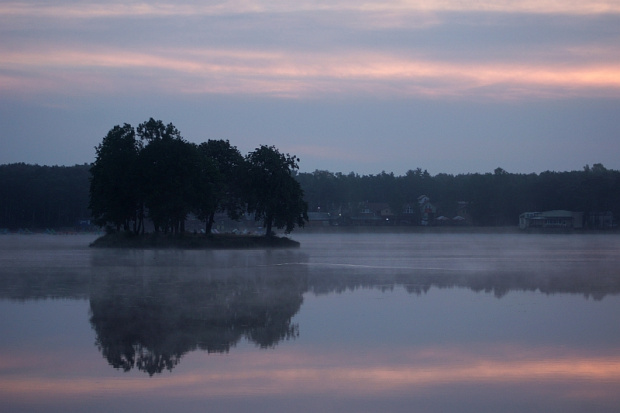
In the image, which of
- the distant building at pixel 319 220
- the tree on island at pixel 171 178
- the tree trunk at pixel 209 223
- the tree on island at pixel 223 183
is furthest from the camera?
the distant building at pixel 319 220

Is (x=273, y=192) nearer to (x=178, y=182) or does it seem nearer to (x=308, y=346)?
(x=178, y=182)

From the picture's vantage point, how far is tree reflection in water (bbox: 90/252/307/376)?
15461 mm

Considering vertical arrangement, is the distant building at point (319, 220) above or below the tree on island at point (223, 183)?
below

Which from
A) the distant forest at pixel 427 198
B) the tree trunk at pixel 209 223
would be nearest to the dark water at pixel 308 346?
the tree trunk at pixel 209 223

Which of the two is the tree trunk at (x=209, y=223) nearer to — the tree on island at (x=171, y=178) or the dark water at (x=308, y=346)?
the tree on island at (x=171, y=178)

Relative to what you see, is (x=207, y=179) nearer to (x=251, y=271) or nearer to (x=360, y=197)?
(x=251, y=271)

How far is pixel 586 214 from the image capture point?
470 feet

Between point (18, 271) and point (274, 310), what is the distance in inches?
728

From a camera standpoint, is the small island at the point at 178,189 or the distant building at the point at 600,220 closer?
the small island at the point at 178,189

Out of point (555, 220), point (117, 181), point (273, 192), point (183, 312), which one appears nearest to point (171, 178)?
point (117, 181)

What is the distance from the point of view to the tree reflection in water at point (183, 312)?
1546 centimetres

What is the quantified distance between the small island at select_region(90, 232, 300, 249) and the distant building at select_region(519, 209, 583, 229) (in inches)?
3320

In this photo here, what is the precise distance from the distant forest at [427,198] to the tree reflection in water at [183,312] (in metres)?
116

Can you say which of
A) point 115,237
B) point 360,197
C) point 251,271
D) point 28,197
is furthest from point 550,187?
point 251,271
